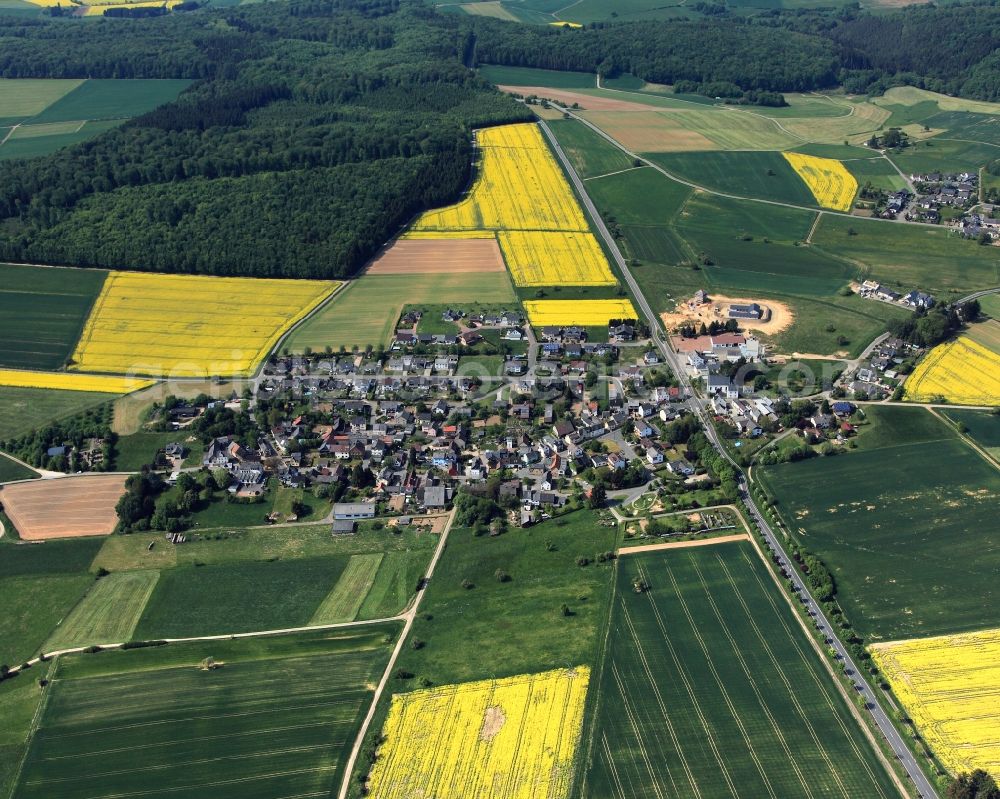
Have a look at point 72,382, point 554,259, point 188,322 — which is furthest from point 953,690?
point 72,382

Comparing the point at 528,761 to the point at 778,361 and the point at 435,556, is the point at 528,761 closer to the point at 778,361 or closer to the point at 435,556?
the point at 435,556

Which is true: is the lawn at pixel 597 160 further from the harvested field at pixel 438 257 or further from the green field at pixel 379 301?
the green field at pixel 379 301

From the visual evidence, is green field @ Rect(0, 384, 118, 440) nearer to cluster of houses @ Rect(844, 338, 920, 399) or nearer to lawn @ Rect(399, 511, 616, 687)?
lawn @ Rect(399, 511, 616, 687)

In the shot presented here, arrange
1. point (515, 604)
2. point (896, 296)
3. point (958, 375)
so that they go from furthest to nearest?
point (896, 296), point (958, 375), point (515, 604)

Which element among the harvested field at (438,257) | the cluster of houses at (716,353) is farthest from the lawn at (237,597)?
the harvested field at (438,257)

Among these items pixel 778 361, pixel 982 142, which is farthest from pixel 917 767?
pixel 982 142

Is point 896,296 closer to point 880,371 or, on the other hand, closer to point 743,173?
point 880,371

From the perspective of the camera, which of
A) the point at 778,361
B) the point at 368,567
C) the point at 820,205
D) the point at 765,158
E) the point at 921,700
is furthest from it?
the point at 765,158
